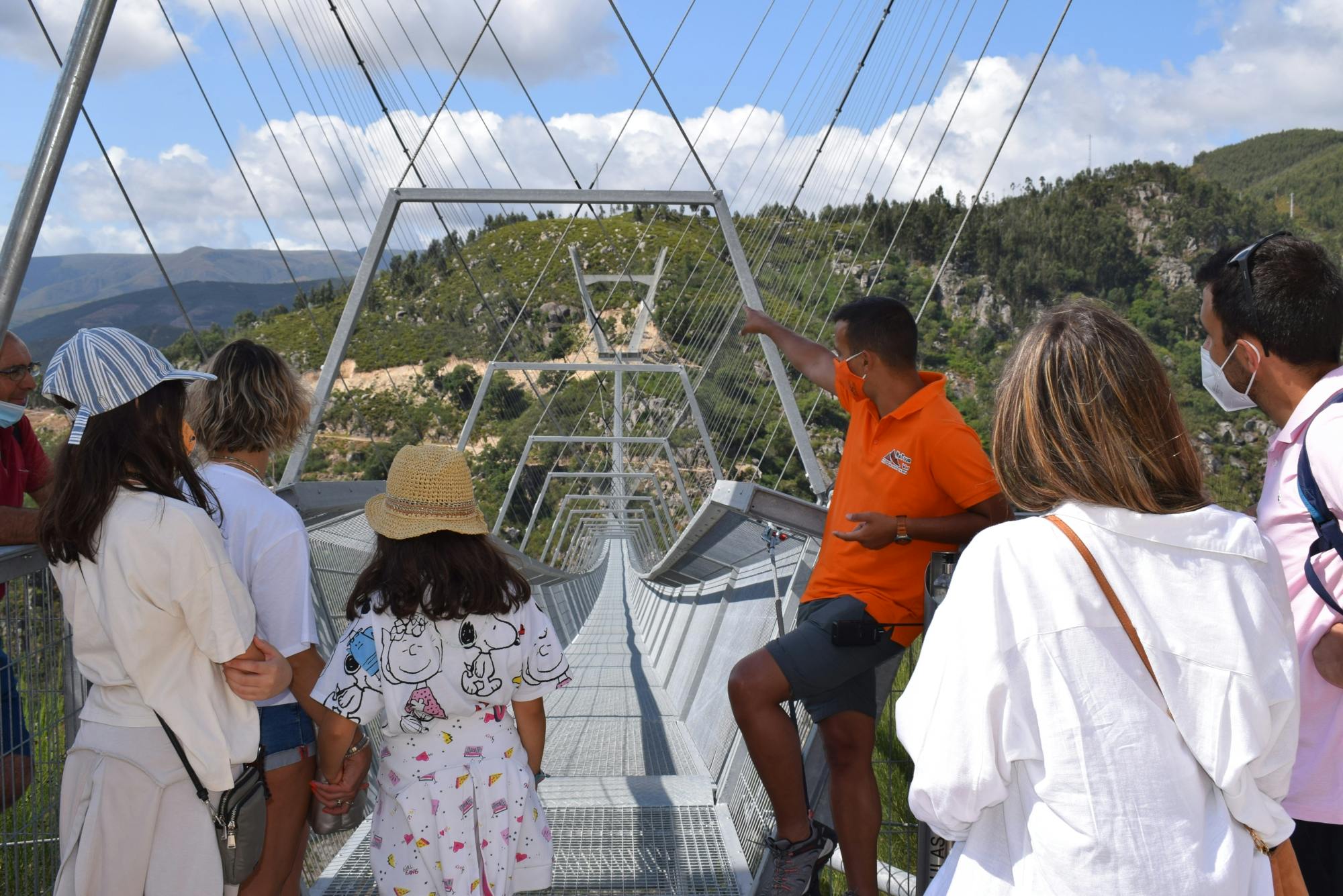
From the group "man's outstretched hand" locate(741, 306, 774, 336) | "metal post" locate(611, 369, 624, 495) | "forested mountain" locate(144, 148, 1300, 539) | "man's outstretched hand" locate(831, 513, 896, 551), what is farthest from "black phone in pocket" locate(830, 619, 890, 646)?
"forested mountain" locate(144, 148, 1300, 539)

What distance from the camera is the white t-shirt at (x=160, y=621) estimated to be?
95.4 inches

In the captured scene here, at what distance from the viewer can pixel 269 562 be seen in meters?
2.88

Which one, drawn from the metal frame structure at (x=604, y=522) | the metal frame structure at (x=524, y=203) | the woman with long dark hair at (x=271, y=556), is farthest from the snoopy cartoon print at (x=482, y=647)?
the metal frame structure at (x=604, y=522)

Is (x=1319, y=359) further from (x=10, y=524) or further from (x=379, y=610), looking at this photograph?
(x=10, y=524)

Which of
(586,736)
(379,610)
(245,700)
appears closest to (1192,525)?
(379,610)

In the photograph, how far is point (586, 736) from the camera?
23.9 feet

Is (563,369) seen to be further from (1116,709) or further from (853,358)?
(1116,709)

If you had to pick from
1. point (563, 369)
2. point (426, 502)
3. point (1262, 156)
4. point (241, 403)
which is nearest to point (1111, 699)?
point (426, 502)

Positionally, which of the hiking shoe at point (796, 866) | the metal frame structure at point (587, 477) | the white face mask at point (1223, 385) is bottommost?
the metal frame structure at point (587, 477)

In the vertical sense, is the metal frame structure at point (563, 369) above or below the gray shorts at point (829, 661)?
below

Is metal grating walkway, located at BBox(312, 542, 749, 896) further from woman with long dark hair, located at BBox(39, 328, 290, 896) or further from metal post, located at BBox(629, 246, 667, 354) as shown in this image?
metal post, located at BBox(629, 246, 667, 354)

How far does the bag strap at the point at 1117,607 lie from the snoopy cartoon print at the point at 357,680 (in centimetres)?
166

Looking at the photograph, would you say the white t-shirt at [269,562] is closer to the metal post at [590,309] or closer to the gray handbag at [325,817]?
the gray handbag at [325,817]

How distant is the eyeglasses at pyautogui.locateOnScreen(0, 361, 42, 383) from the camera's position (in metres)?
3.54
